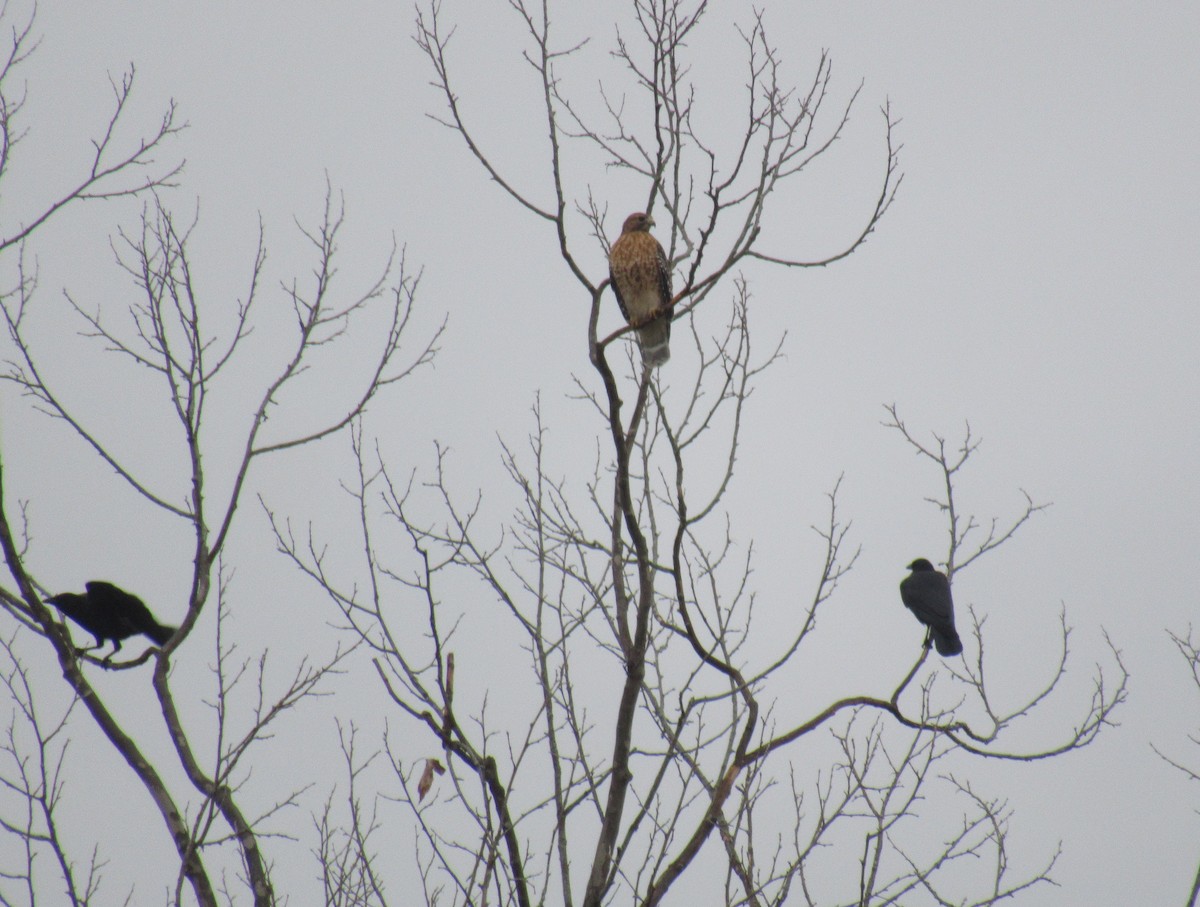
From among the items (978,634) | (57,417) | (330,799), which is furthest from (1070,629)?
(57,417)

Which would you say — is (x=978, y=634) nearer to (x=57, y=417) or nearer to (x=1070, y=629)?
(x=1070, y=629)

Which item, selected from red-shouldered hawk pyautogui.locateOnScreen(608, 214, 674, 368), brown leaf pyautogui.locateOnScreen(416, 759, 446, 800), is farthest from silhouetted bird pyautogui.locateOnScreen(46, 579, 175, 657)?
red-shouldered hawk pyautogui.locateOnScreen(608, 214, 674, 368)

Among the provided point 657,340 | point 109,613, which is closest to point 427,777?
point 109,613

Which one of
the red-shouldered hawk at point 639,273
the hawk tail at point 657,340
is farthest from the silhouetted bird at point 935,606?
the red-shouldered hawk at point 639,273

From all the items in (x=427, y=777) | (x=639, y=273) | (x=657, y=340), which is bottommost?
(x=427, y=777)

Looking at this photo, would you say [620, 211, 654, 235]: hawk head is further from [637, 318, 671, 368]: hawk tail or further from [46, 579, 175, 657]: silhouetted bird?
[46, 579, 175, 657]: silhouetted bird

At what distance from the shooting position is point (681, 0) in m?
3.60

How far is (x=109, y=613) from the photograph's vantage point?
176 inches

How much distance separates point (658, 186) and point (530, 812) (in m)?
2.01

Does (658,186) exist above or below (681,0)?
below

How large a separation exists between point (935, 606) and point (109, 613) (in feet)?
13.2

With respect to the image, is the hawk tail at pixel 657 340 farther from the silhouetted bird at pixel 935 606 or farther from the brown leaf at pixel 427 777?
the brown leaf at pixel 427 777

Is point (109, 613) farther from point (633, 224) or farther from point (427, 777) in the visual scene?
point (633, 224)

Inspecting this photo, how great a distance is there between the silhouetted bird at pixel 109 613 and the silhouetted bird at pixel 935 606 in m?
3.78
